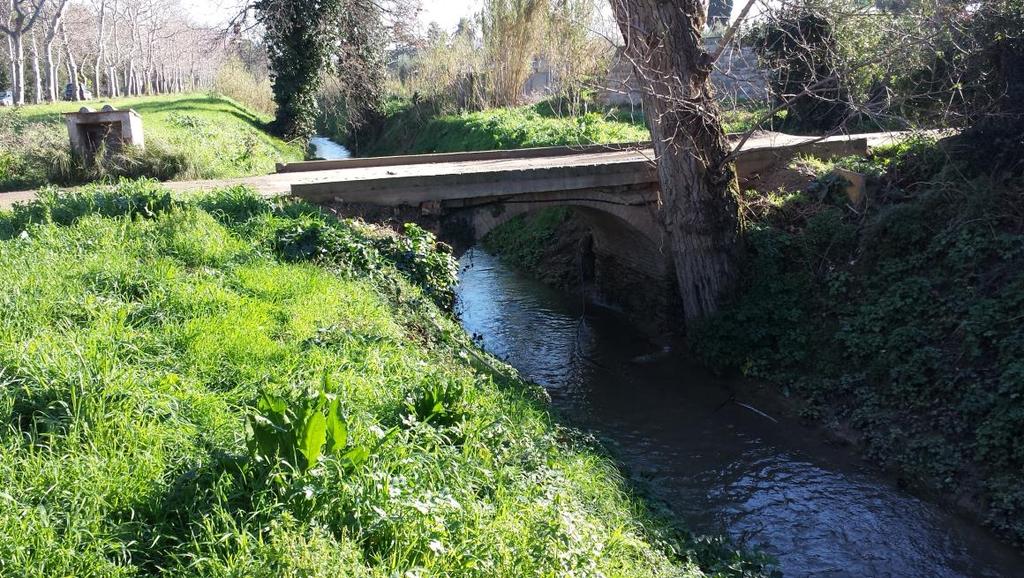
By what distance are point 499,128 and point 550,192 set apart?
9.57m

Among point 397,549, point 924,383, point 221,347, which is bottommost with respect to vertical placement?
point 924,383

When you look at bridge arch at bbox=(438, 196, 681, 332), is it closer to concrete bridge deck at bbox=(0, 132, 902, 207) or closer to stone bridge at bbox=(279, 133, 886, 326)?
stone bridge at bbox=(279, 133, 886, 326)

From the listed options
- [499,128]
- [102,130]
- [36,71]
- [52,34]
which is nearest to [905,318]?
[102,130]

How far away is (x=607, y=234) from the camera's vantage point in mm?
14766

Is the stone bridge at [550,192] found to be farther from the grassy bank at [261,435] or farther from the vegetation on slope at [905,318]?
the grassy bank at [261,435]

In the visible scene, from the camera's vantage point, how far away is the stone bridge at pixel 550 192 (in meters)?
10.8

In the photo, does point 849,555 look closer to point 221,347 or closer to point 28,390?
point 221,347

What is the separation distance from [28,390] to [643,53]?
8.98 meters

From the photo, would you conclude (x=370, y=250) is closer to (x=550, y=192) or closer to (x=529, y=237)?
(x=550, y=192)

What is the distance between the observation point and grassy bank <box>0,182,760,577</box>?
3.34 m

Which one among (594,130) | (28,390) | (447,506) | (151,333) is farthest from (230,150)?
(447,506)

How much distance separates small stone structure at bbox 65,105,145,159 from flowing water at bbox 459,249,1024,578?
262 inches

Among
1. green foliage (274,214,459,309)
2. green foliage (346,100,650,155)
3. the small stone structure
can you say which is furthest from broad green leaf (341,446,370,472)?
green foliage (346,100,650,155)

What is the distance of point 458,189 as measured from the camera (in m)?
11.1
